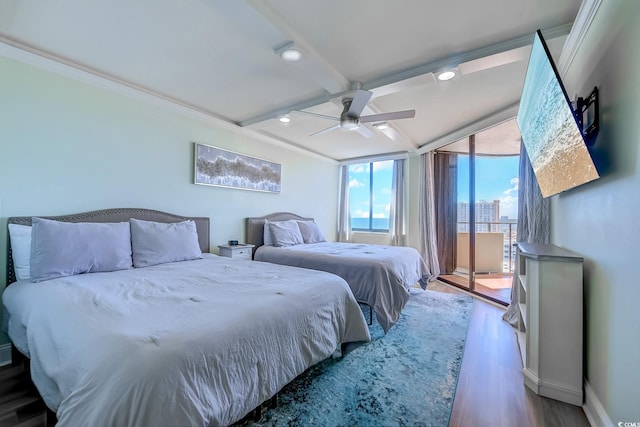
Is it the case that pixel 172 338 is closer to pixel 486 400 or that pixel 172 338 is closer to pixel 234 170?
pixel 486 400

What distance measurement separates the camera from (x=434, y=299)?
375cm

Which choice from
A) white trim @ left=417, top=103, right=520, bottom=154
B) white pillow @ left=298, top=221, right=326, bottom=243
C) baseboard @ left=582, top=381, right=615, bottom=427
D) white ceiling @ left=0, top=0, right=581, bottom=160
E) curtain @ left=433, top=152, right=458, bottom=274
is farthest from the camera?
curtain @ left=433, top=152, right=458, bottom=274

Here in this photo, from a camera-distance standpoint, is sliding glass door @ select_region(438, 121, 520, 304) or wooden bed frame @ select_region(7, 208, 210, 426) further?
sliding glass door @ select_region(438, 121, 520, 304)

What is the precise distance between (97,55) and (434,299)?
4.58 meters

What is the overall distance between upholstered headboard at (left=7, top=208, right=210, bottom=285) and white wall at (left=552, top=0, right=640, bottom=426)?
3.71 m

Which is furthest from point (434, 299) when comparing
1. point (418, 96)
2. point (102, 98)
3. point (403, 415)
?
point (102, 98)

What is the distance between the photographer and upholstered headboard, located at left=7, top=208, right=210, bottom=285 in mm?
2111

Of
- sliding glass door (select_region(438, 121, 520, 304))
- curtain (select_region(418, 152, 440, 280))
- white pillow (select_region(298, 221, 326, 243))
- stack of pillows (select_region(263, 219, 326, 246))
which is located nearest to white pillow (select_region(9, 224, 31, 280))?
stack of pillows (select_region(263, 219, 326, 246))

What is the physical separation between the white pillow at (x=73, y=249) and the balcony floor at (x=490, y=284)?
14.5 feet

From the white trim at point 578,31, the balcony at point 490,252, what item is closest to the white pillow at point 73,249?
the white trim at point 578,31

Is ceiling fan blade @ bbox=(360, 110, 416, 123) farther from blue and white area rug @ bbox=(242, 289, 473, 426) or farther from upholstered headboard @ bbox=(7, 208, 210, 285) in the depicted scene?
upholstered headboard @ bbox=(7, 208, 210, 285)

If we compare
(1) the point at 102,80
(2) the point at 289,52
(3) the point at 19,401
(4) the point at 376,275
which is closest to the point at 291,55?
(2) the point at 289,52

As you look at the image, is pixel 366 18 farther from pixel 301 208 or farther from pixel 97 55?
pixel 301 208

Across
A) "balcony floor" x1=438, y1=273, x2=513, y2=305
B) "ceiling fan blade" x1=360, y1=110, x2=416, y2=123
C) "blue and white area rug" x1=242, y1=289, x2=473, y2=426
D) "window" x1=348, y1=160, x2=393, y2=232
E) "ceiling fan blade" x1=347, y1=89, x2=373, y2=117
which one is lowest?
"blue and white area rug" x1=242, y1=289, x2=473, y2=426
